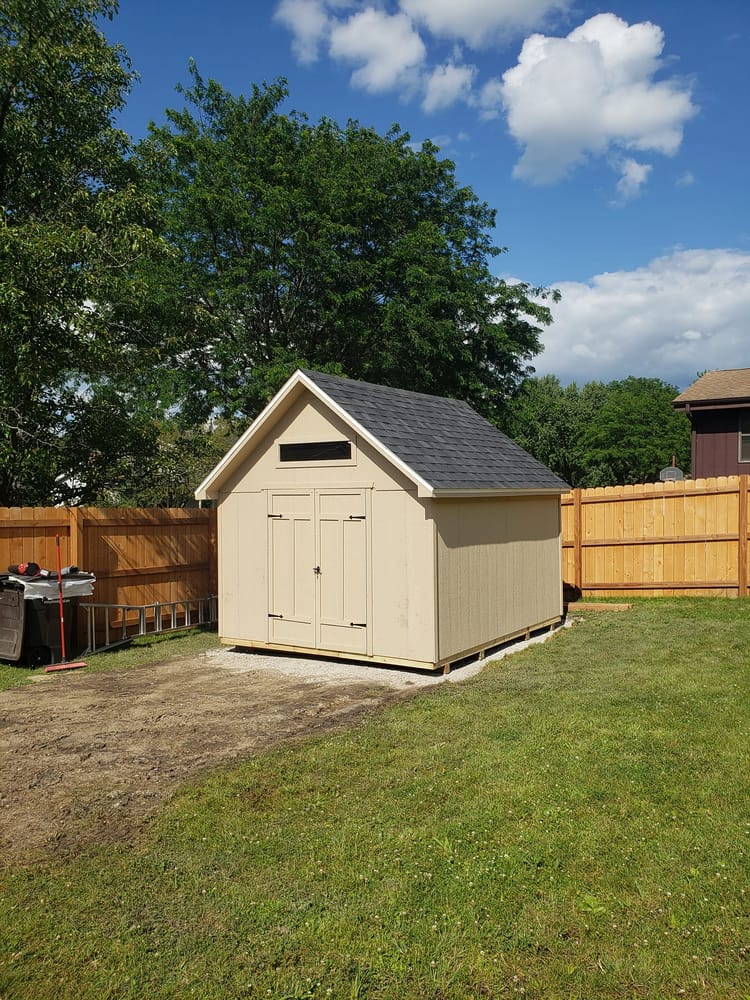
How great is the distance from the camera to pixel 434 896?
3902mm

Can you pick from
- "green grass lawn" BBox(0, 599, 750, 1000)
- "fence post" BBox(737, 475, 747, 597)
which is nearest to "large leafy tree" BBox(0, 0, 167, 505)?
"green grass lawn" BBox(0, 599, 750, 1000)

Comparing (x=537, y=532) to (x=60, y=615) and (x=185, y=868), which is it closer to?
(x=60, y=615)

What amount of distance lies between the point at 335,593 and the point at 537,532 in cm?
382

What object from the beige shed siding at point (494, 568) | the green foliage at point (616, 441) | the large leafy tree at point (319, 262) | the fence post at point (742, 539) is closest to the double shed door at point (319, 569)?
the beige shed siding at point (494, 568)

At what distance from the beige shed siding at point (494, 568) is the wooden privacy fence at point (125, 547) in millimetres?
5919

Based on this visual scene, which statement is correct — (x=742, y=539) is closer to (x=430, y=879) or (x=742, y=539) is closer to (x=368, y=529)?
(x=368, y=529)

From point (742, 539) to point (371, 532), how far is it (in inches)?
320

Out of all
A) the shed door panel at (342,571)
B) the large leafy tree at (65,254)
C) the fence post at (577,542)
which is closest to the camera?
the shed door panel at (342,571)

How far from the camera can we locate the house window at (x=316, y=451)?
9922 millimetres

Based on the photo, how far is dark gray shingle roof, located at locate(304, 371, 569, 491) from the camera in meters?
9.55

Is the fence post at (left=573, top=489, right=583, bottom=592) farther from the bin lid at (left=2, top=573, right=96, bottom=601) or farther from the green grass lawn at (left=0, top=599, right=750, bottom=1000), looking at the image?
the bin lid at (left=2, top=573, right=96, bottom=601)

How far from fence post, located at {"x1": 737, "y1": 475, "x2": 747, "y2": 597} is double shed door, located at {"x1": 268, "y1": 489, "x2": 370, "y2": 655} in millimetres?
8089

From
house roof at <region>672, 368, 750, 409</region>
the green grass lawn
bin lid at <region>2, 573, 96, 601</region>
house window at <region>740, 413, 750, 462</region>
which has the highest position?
house roof at <region>672, 368, 750, 409</region>

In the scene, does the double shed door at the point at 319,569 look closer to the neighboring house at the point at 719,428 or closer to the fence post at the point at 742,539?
the fence post at the point at 742,539
